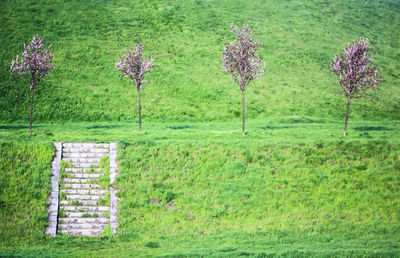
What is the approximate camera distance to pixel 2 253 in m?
21.6

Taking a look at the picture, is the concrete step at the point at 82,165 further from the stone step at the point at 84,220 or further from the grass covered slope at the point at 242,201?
the stone step at the point at 84,220

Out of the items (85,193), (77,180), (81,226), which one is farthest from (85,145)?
(81,226)

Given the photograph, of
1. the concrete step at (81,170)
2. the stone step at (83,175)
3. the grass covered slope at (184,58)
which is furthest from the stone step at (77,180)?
the grass covered slope at (184,58)

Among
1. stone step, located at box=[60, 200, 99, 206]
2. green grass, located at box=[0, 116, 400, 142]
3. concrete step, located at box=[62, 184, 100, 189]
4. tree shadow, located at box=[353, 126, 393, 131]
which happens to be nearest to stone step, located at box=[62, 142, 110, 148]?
green grass, located at box=[0, 116, 400, 142]

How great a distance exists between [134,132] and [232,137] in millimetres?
10239

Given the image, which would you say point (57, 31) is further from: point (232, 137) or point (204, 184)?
point (204, 184)

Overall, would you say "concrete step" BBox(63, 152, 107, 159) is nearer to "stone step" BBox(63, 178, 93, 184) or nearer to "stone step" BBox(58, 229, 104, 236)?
"stone step" BBox(63, 178, 93, 184)

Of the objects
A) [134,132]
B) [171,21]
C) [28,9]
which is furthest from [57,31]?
[134,132]

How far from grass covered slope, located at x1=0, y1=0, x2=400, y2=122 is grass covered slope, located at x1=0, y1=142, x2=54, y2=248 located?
19.2 meters

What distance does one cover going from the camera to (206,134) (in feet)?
124

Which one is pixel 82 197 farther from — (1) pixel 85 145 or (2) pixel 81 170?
(1) pixel 85 145

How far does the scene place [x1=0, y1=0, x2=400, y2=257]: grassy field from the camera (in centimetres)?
2539

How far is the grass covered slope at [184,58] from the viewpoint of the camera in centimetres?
5231

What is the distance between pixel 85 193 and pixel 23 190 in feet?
13.5
